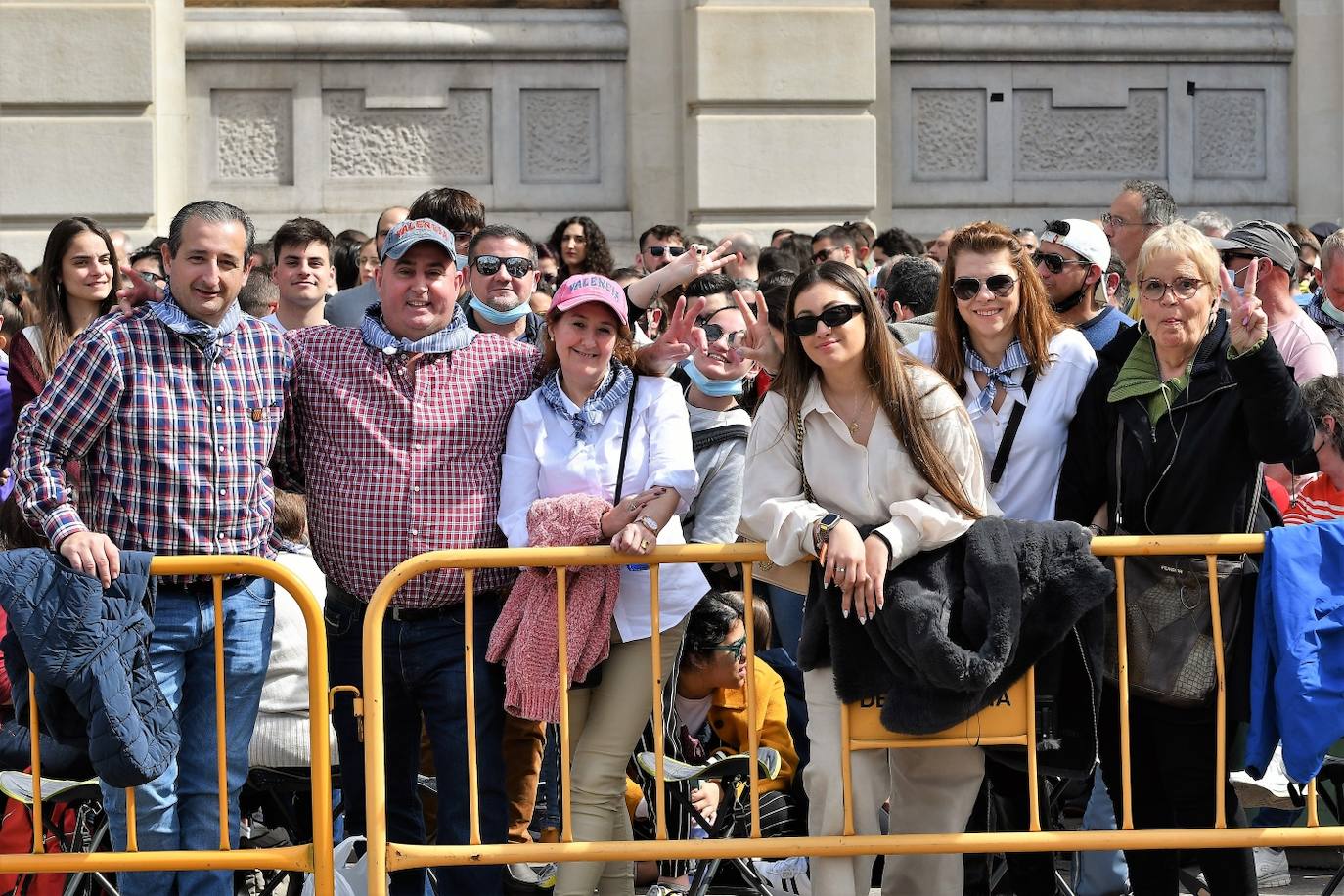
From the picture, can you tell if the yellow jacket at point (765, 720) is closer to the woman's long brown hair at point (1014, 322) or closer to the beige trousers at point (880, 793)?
the beige trousers at point (880, 793)

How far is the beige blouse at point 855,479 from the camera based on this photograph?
5.10 meters

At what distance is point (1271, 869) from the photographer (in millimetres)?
6828

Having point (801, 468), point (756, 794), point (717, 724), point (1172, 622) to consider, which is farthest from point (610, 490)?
point (1172, 622)

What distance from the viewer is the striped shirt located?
6.54m

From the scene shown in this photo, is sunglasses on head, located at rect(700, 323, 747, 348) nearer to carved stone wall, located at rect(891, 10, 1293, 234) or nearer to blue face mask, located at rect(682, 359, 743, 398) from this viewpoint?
blue face mask, located at rect(682, 359, 743, 398)

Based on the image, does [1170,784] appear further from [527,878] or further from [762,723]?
[527,878]

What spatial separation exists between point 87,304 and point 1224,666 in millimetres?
4917

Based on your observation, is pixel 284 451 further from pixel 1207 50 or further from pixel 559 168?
pixel 1207 50

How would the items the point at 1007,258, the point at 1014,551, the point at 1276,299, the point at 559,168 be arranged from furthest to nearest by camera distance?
the point at 559,168 → the point at 1276,299 → the point at 1007,258 → the point at 1014,551

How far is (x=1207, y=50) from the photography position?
13969 millimetres

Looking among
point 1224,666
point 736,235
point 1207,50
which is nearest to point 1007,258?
point 1224,666

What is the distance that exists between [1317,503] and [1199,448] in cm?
162

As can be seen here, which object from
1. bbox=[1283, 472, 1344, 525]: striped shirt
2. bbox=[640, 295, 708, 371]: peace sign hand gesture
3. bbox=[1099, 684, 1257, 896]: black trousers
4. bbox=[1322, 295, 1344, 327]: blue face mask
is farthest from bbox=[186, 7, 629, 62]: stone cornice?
bbox=[1099, 684, 1257, 896]: black trousers

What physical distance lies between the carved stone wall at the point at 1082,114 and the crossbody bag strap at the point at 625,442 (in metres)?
8.35
